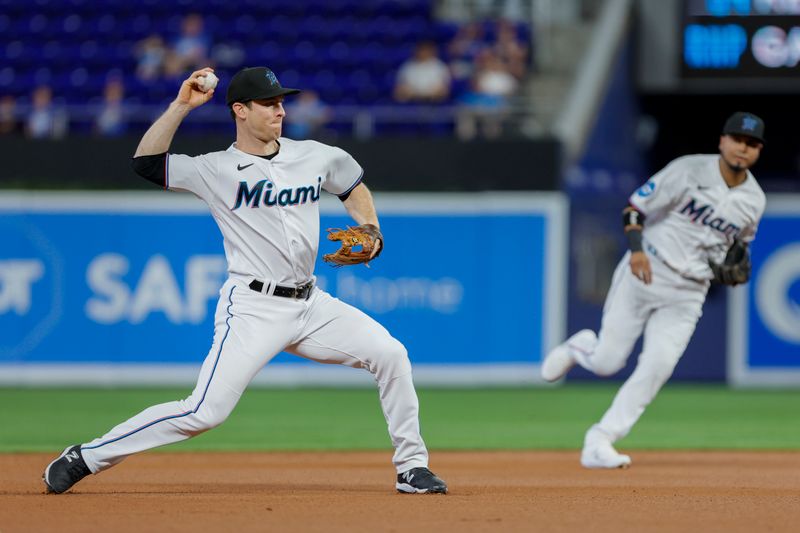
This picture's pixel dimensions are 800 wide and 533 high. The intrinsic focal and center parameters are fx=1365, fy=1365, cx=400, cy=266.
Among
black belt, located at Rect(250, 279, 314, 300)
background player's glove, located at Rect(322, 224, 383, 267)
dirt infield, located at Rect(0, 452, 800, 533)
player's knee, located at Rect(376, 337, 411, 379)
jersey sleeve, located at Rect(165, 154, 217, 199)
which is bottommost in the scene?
dirt infield, located at Rect(0, 452, 800, 533)

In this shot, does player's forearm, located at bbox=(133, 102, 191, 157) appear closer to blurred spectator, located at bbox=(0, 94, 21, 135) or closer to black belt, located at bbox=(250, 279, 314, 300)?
black belt, located at bbox=(250, 279, 314, 300)

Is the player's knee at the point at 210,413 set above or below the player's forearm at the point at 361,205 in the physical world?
below

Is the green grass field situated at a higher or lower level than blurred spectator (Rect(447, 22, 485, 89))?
lower

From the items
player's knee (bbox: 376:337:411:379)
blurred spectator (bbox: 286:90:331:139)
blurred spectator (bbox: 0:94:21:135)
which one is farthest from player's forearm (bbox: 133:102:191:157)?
blurred spectator (bbox: 0:94:21:135)

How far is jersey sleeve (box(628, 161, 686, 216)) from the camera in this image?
756 cm

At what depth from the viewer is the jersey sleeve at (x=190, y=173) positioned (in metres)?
5.80

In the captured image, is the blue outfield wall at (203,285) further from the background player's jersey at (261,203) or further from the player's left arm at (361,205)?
the background player's jersey at (261,203)

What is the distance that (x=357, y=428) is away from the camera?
1003 centimetres

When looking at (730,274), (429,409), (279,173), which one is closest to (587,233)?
(429,409)

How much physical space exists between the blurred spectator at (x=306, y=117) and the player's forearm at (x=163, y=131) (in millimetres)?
8341

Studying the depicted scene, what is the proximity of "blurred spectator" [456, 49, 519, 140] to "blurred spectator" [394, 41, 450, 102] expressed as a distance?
12.0 inches

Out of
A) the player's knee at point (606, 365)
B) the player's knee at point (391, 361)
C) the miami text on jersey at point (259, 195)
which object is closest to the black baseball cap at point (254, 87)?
the miami text on jersey at point (259, 195)

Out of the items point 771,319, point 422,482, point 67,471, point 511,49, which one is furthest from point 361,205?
point 511,49

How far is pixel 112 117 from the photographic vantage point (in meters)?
14.5
